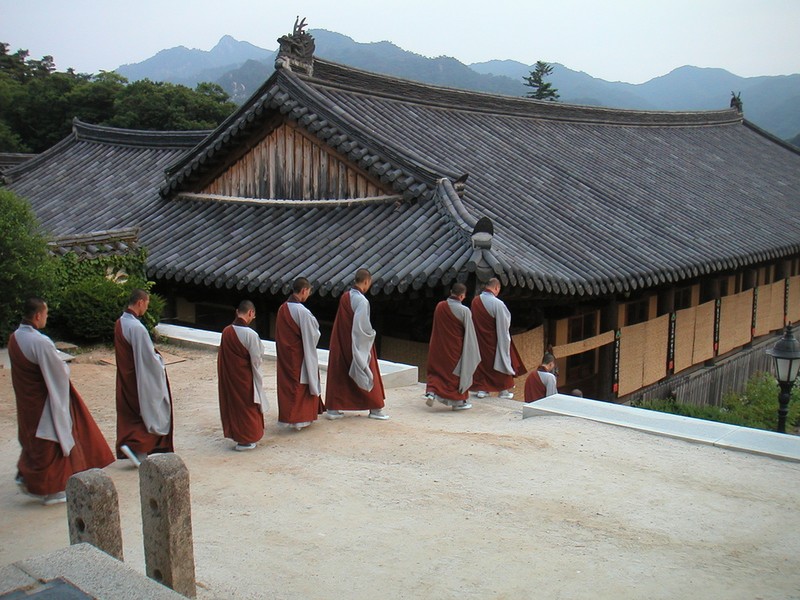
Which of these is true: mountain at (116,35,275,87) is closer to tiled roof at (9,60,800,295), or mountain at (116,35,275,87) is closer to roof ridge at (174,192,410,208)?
tiled roof at (9,60,800,295)

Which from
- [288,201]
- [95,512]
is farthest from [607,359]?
[95,512]

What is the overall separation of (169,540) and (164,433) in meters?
2.96

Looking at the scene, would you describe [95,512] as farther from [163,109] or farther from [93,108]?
[93,108]

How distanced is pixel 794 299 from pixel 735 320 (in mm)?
4730

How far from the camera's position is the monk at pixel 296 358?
781cm

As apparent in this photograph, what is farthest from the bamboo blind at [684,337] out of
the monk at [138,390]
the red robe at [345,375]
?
the monk at [138,390]

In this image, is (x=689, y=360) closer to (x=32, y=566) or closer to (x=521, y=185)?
(x=521, y=185)

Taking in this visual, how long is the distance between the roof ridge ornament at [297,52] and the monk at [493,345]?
6515 mm

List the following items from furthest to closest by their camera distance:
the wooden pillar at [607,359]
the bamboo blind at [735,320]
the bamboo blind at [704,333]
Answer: the bamboo blind at [735,320]
the bamboo blind at [704,333]
the wooden pillar at [607,359]

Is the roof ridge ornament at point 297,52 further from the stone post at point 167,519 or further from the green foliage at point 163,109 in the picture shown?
the green foliage at point 163,109

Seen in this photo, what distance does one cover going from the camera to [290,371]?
7.83 m

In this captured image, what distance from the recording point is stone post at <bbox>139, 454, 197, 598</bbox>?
13.0 feet

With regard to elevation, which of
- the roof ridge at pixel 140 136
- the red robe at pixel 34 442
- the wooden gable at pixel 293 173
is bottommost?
the red robe at pixel 34 442

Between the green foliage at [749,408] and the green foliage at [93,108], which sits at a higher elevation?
the green foliage at [93,108]
